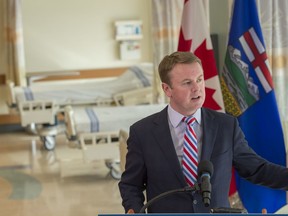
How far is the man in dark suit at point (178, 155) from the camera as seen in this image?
2693mm

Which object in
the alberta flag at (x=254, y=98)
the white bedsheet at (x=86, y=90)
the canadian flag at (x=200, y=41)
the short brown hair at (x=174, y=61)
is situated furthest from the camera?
the white bedsheet at (x=86, y=90)

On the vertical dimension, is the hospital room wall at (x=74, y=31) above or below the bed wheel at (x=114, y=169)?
above

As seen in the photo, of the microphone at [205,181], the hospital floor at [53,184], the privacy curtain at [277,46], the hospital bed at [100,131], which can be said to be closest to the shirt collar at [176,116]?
the microphone at [205,181]

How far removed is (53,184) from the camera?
7.49 metres

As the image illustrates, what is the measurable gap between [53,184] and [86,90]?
7.93 ft

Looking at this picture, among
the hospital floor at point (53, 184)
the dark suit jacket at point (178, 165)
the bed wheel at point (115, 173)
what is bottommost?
the hospital floor at point (53, 184)

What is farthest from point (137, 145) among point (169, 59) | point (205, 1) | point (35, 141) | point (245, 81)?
point (35, 141)

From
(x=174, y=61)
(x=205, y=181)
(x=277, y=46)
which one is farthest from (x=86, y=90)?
(x=205, y=181)

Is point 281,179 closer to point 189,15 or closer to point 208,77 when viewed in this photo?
point 208,77

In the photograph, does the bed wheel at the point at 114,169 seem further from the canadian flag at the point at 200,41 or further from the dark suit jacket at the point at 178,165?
the dark suit jacket at the point at 178,165

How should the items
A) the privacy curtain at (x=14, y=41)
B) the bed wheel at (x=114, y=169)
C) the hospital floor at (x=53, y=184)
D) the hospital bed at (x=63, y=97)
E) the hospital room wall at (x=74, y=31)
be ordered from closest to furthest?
1. the hospital floor at (x=53, y=184)
2. the bed wheel at (x=114, y=169)
3. the hospital bed at (x=63, y=97)
4. the privacy curtain at (x=14, y=41)
5. the hospital room wall at (x=74, y=31)

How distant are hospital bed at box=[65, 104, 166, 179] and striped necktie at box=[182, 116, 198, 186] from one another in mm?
4089

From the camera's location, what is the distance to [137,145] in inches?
111

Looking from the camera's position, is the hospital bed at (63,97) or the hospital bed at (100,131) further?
the hospital bed at (63,97)
